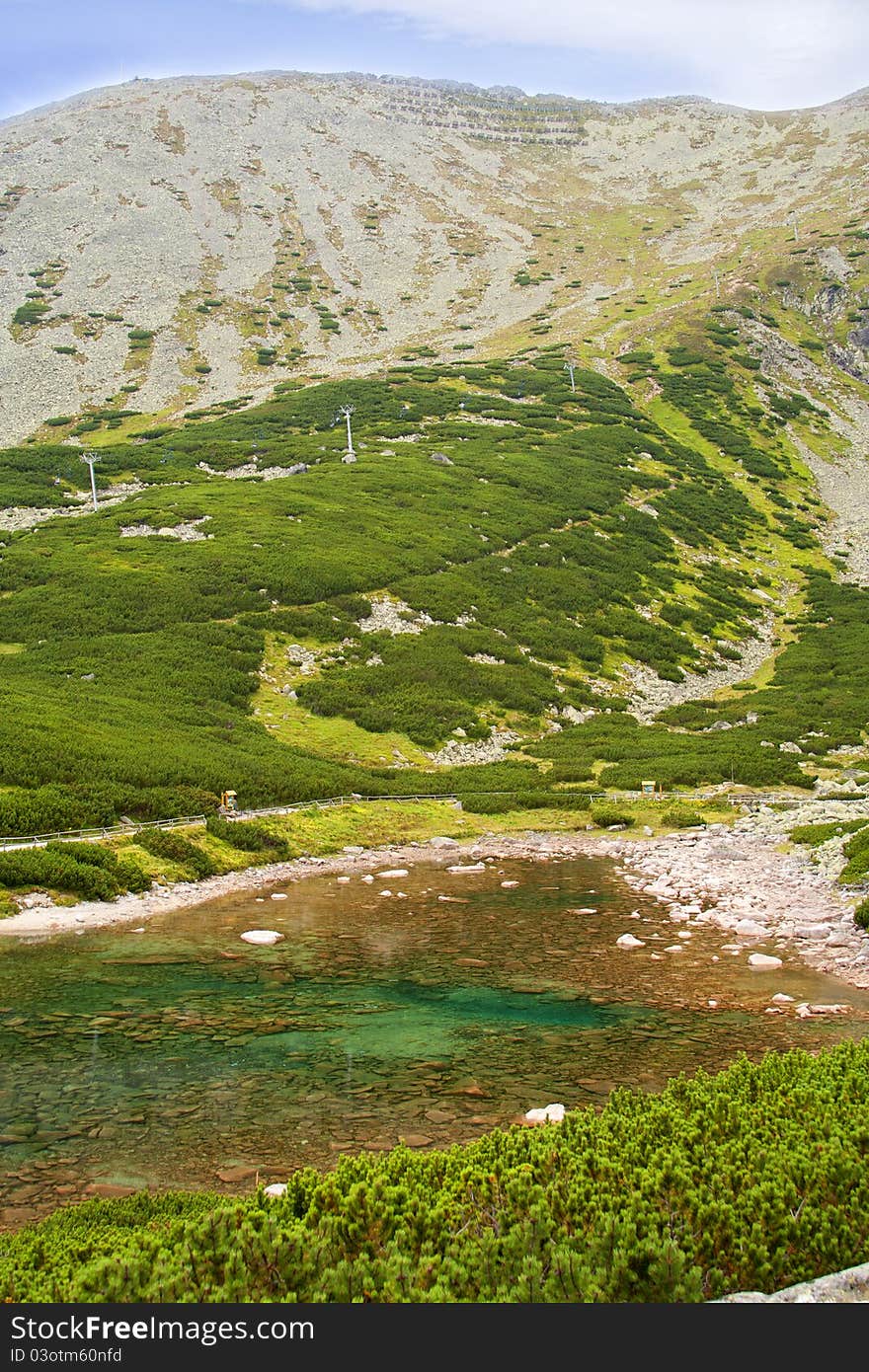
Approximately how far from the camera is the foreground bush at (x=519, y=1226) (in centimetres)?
582

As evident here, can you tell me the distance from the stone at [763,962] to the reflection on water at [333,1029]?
0.19 meters

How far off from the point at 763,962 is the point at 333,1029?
7.73 meters

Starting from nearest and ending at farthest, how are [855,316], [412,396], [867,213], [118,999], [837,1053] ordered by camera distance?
[837,1053], [118,999], [412,396], [855,316], [867,213]

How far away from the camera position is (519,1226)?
6.27 metres

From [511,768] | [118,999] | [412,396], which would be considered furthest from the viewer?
[412,396]

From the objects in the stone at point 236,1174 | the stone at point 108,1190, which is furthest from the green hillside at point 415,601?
the stone at point 236,1174

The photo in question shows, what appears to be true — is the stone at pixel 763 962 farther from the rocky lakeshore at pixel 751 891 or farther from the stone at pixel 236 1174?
the stone at pixel 236 1174

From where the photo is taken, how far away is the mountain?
36.6 meters

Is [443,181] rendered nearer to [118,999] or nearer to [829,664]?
[829,664]

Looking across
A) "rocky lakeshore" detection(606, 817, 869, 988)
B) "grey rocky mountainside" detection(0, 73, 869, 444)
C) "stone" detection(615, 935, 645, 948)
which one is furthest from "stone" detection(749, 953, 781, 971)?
"grey rocky mountainside" detection(0, 73, 869, 444)

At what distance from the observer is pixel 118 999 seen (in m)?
13.2

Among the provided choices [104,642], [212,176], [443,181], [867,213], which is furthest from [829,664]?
[443,181]

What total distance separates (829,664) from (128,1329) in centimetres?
5412

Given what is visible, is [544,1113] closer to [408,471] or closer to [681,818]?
[681,818]
